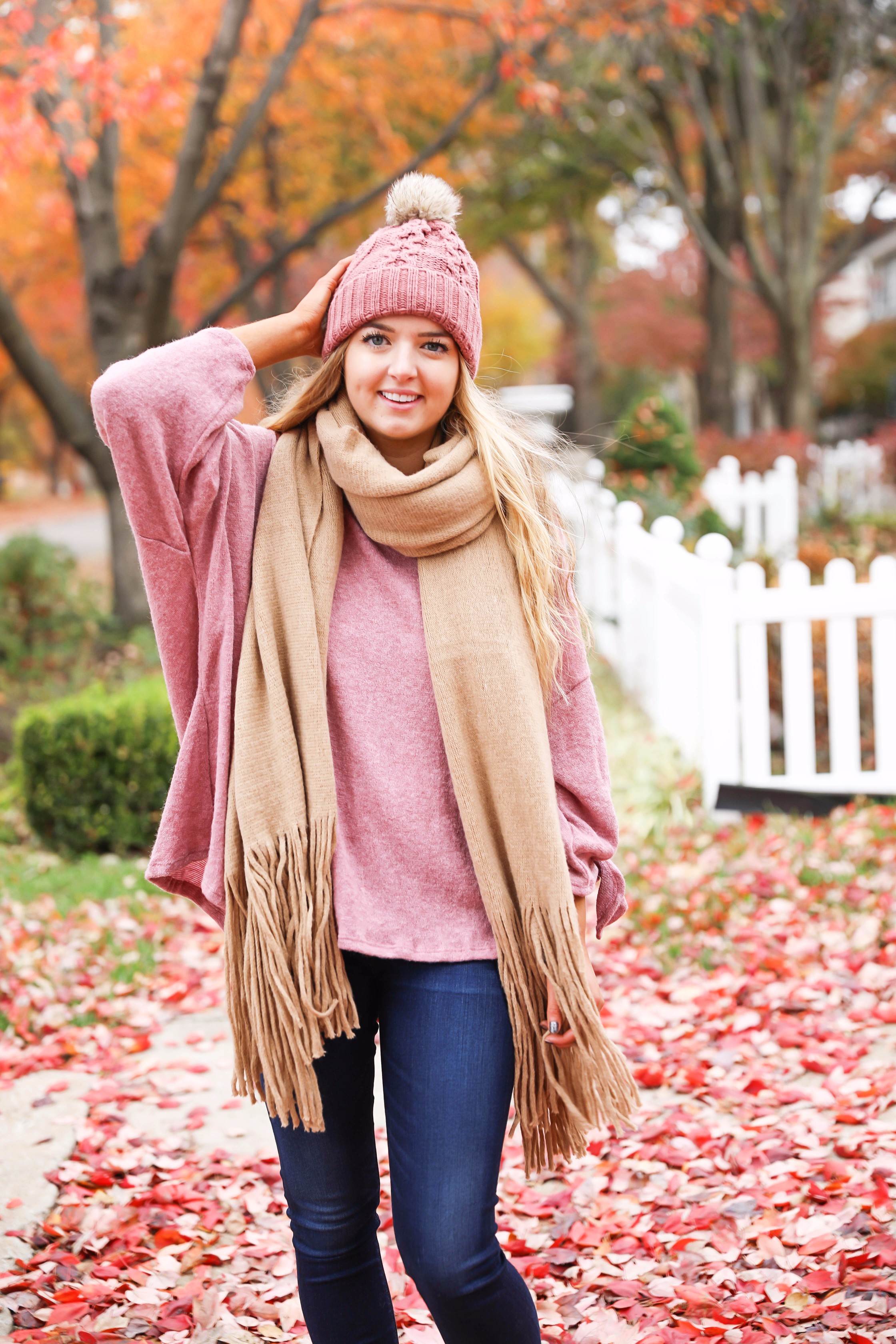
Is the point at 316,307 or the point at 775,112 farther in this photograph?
the point at 775,112

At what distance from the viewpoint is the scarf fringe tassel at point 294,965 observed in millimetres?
1885

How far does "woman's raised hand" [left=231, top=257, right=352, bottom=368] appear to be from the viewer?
6.90 feet

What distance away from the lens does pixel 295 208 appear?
16.7 metres

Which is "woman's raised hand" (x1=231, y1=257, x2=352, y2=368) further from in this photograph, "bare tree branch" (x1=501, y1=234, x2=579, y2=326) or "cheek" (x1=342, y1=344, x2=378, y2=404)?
"bare tree branch" (x1=501, y1=234, x2=579, y2=326)

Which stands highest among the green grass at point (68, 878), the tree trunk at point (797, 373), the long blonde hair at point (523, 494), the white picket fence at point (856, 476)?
the tree trunk at point (797, 373)

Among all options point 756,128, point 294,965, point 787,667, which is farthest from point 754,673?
point 756,128

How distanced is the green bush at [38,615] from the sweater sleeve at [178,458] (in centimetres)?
698

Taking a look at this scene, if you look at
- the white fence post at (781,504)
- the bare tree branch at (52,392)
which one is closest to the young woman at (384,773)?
the bare tree branch at (52,392)

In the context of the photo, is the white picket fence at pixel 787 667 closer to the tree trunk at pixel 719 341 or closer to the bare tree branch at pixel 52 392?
the bare tree branch at pixel 52 392

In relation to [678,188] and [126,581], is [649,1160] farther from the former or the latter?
[678,188]

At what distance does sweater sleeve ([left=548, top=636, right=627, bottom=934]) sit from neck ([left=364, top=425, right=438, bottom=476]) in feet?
1.36

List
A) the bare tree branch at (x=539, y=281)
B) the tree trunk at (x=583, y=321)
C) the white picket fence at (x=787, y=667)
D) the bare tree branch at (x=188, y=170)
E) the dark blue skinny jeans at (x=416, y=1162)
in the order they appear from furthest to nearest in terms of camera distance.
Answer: the tree trunk at (x=583, y=321)
the bare tree branch at (x=539, y=281)
the bare tree branch at (x=188, y=170)
the white picket fence at (x=787, y=667)
the dark blue skinny jeans at (x=416, y=1162)

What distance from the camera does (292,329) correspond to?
83.8 inches

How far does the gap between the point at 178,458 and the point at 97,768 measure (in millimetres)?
4269
